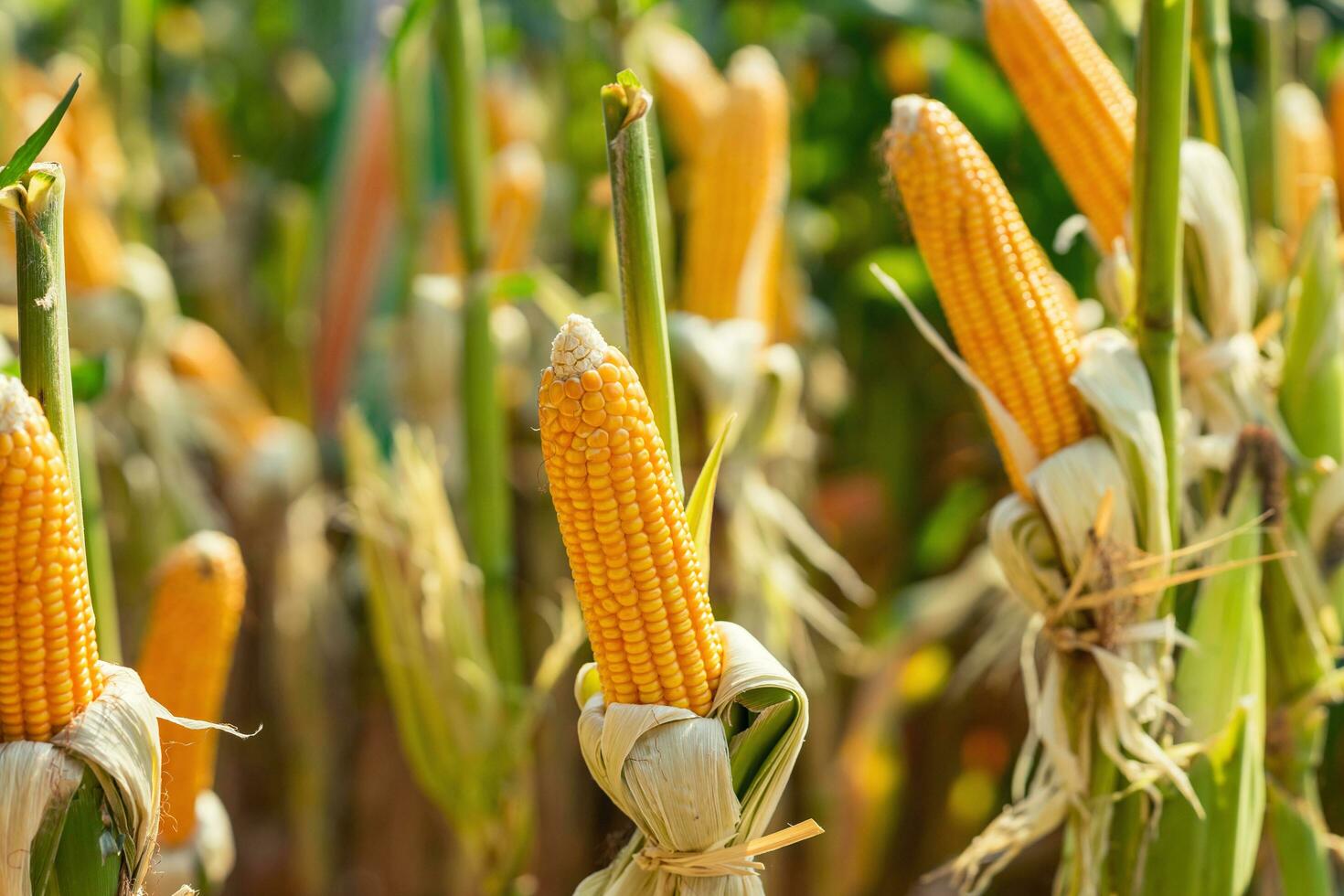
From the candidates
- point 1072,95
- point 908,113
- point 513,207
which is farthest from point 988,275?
point 513,207

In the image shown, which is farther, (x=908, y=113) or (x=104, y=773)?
(x=908, y=113)

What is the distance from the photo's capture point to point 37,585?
0.77m

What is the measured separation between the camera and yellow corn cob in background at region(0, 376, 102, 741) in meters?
0.74

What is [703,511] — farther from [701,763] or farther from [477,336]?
[477,336]

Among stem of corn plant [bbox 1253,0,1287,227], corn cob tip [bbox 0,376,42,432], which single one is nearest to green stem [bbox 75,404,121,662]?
corn cob tip [bbox 0,376,42,432]

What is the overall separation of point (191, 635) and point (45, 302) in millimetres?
437

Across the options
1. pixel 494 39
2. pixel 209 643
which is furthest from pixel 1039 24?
pixel 494 39

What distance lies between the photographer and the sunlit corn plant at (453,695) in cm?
156

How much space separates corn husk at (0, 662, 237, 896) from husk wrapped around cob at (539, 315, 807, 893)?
9.7 inches

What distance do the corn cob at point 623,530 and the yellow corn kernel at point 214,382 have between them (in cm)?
158

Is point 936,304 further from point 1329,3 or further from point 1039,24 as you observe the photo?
point 1039,24

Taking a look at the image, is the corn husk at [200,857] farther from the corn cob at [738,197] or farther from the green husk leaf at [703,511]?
the corn cob at [738,197]

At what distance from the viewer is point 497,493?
162cm

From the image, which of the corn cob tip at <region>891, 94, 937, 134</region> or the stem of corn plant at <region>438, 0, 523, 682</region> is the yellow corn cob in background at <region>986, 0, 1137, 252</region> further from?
the stem of corn plant at <region>438, 0, 523, 682</region>
